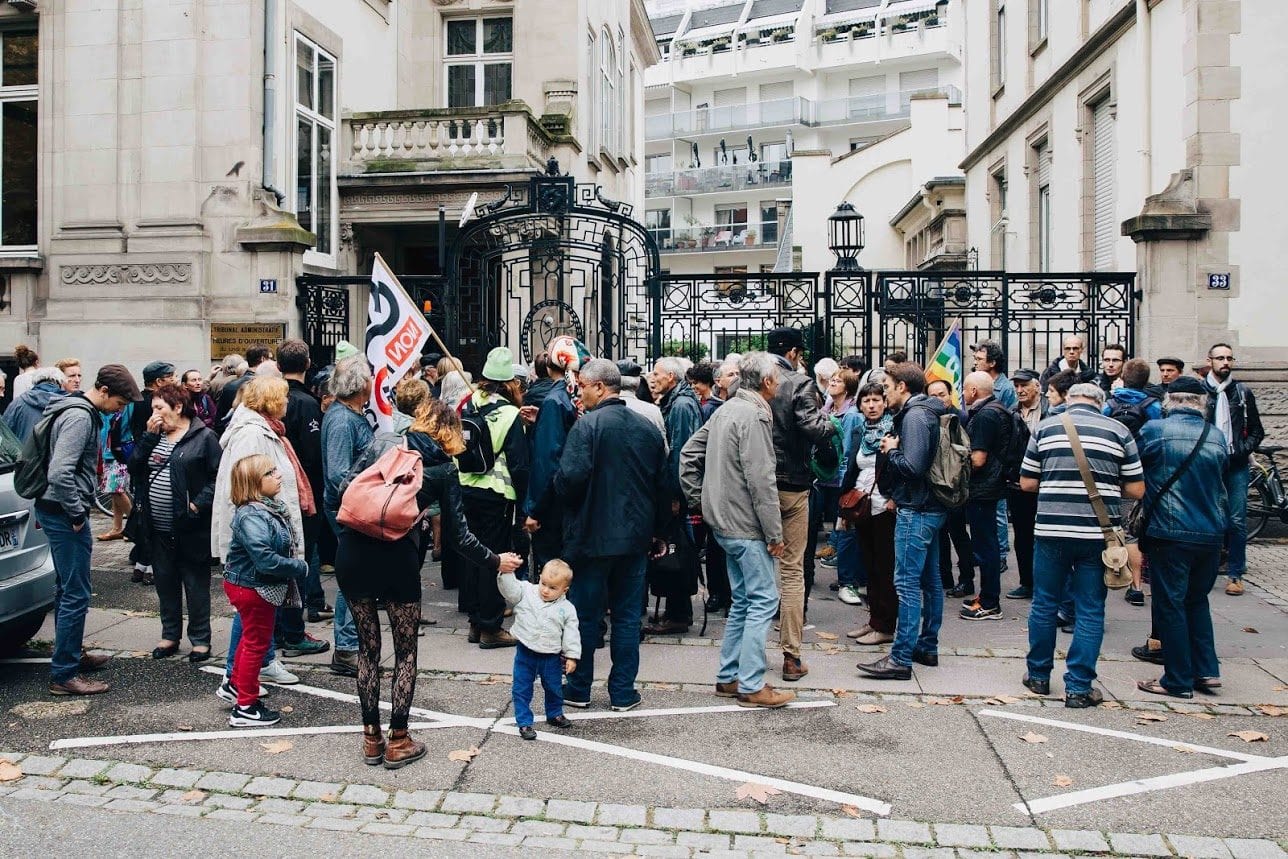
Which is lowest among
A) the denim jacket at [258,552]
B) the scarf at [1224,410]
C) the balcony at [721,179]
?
the denim jacket at [258,552]

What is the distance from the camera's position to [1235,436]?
9.90m

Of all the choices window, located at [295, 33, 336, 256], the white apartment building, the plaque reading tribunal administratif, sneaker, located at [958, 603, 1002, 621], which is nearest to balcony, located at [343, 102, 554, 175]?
window, located at [295, 33, 336, 256]

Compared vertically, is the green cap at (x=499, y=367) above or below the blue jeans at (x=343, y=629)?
above

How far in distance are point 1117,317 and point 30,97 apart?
546 inches

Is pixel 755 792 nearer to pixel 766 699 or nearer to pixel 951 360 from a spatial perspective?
pixel 766 699

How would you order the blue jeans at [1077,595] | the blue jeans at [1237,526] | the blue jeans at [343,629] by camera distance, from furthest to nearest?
1. the blue jeans at [1237,526]
2. the blue jeans at [343,629]
3. the blue jeans at [1077,595]

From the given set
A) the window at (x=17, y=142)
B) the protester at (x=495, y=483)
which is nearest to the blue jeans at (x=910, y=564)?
the protester at (x=495, y=483)

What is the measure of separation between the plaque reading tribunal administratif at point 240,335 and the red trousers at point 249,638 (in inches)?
316

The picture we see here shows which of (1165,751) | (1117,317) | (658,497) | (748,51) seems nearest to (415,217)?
(1117,317)

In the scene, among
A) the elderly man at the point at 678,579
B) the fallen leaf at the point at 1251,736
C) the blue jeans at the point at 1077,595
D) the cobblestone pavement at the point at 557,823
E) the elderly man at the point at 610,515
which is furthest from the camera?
the elderly man at the point at 678,579

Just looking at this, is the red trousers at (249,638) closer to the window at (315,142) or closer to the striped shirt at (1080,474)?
the striped shirt at (1080,474)

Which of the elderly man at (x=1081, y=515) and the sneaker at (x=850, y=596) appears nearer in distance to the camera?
the elderly man at (x=1081, y=515)

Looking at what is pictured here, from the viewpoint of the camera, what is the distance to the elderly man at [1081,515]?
21.7 feet

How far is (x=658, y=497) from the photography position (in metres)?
6.72
